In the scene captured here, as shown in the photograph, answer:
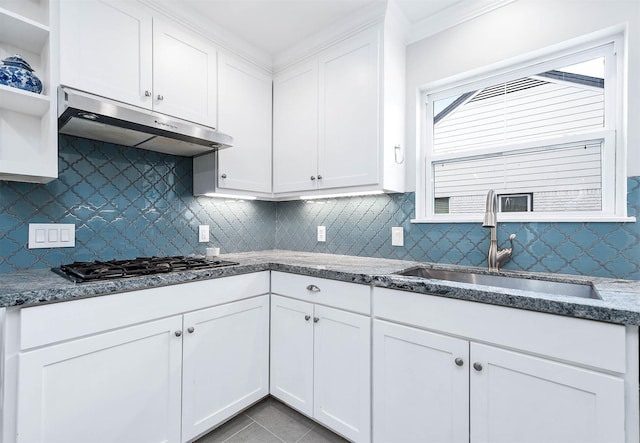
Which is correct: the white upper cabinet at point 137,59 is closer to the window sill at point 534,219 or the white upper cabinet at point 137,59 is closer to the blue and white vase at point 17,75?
the blue and white vase at point 17,75

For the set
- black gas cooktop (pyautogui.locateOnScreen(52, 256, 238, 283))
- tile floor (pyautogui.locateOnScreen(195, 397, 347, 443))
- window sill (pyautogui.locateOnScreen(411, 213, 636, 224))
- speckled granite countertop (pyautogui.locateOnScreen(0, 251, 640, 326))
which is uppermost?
window sill (pyautogui.locateOnScreen(411, 213, 636, 224))

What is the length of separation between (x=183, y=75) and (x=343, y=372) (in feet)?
6.18

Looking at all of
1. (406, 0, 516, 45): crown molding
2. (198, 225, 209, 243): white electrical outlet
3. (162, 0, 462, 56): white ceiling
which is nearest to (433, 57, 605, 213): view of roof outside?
(406, 0, 516, 45): crown molding

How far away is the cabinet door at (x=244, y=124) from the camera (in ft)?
6.63

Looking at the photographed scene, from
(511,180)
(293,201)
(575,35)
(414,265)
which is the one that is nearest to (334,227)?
(293,201)

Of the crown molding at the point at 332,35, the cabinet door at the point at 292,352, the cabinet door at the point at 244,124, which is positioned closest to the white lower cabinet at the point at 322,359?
the cabinet door at the point at 292,352

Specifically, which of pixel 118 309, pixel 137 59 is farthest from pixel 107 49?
pixel 118 309

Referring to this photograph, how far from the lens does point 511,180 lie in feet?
5.68

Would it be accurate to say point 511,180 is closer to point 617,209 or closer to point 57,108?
point 617,209

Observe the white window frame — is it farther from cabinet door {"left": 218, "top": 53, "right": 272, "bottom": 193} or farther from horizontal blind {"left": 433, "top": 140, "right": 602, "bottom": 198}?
cabinet door {"left": 218, "top": 53, "right": 272, "bottom": 193}

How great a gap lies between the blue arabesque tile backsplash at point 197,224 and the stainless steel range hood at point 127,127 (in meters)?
0.15

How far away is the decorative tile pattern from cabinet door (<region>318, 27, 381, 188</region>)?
927 mm

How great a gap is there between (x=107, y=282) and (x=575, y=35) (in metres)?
2.40

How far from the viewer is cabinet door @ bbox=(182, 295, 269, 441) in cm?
148
